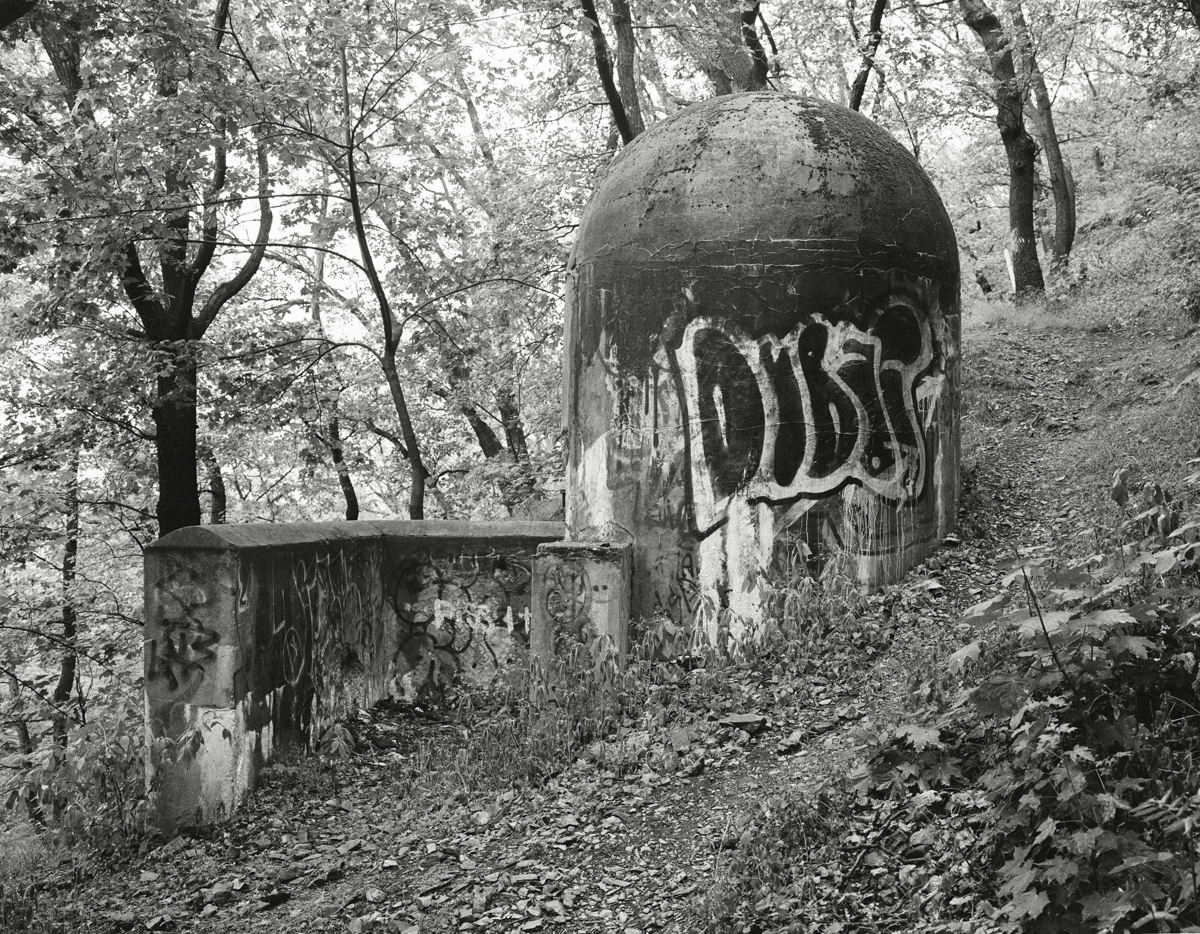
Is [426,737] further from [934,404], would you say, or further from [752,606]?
[934,404]

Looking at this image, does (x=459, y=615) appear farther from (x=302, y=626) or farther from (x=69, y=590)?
(x=69, y=590)

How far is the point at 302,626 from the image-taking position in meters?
6.58

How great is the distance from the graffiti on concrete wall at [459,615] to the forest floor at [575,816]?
0.49 meters

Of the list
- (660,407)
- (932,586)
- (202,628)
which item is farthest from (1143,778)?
(202,628)

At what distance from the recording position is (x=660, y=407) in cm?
701

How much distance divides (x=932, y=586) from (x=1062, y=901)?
3948 mm

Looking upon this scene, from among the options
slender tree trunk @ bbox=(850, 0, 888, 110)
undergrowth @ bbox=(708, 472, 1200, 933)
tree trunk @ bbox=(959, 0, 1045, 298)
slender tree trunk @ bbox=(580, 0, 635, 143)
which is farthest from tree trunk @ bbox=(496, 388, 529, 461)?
undergrowth @ bbox=(708, 472, 1200, 933)

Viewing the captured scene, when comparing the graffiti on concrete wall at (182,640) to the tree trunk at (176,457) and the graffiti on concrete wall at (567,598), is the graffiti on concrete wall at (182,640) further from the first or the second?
the tree trunk at (176,457)

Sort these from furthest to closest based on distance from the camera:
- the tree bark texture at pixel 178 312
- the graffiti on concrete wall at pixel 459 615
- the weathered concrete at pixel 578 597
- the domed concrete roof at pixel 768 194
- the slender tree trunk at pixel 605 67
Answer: the slender tree trunk at pixel 605 67, the tree bark texture at pixel 178 312, the graffiti on concrete wall at pixel 459 615, the domed concrete roof at pixel 768 194, the weathered concrete at pixel 578 597

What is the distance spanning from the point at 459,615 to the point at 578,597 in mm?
1836

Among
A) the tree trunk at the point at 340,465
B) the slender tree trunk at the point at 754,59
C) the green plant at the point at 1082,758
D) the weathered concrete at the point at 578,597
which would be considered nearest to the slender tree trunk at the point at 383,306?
the weathered concrete at the point at 578,597

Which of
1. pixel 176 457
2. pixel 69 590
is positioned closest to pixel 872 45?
pixel 176 457

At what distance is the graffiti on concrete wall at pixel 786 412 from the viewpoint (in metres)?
6.82

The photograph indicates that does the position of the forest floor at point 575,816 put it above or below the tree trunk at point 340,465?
below
